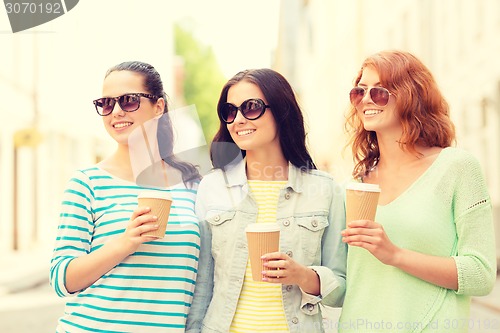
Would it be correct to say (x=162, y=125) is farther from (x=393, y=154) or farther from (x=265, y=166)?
(x=393, y=154)

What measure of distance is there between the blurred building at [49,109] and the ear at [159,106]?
572 inches

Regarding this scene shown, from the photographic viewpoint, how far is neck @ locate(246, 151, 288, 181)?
3004 millimetres

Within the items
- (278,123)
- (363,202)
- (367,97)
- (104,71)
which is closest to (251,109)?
(278,123)

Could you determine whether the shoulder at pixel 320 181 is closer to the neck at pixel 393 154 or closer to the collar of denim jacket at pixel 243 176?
the collar of denim jacket at pixel 243 176

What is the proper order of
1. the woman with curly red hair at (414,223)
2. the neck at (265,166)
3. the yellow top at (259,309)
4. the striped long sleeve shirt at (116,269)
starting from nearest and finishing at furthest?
the woman with curly red hair at (414,223)
the striped long sleeve shirt at (116,269)
the yellow top at (259,309)
the neck at (265,166)

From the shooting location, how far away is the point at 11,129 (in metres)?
17.0

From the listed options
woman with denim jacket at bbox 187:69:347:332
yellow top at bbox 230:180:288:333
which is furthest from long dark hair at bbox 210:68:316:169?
yellow top at bbox 230:180:288:333

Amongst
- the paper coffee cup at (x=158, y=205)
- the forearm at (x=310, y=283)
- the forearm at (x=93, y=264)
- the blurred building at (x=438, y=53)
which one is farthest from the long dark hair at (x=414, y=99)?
the forearm at (x=93, y=264)

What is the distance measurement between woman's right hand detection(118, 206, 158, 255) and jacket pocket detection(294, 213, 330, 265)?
702 millimetres

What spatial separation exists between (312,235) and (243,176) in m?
0.43

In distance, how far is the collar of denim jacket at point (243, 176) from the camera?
291cm

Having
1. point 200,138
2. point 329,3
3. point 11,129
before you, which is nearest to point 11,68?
point 11,129

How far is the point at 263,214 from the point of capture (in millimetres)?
2879

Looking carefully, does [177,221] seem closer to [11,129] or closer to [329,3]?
[11,129]
